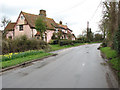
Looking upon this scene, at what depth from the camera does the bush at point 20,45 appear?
1502 centimetres

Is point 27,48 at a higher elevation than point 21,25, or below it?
below

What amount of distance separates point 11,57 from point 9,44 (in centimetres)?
425

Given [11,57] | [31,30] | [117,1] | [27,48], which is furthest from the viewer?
[31,30]

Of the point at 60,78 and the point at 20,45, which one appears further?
the point at 20,45

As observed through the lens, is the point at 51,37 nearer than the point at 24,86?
No

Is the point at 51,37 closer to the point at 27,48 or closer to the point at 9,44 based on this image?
the point at 27,48

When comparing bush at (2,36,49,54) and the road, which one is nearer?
the road

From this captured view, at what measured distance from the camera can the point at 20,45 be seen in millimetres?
17500

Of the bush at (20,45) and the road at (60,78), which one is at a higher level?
the bush at (20,45)

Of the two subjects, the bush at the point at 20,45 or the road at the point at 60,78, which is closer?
the road at the point at 60,78

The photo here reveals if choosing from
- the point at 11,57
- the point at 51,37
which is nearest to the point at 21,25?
the point at 51,37

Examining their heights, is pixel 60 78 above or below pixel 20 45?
below

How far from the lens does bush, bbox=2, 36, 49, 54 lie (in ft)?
49.3

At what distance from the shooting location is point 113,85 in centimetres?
493
